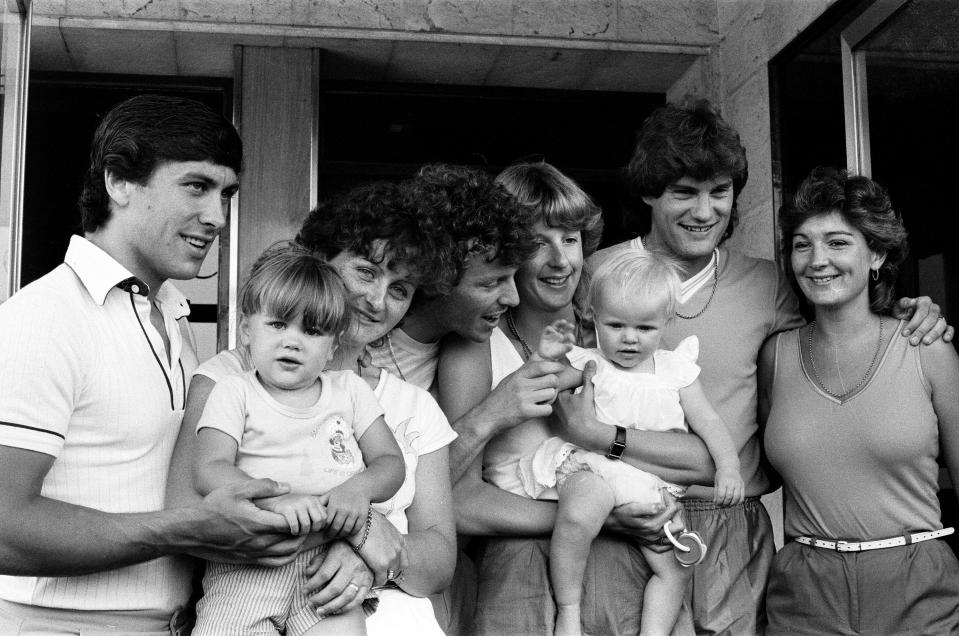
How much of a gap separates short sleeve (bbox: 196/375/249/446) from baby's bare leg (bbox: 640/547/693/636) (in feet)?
3.36

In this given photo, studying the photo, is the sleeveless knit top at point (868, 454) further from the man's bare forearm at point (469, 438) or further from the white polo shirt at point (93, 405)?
the white polo shirt at point (93, 405)

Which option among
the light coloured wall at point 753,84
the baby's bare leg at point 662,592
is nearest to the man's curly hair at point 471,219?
the baby's bare leg at point 662,592

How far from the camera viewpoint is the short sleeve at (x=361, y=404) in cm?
210

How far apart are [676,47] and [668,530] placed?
3.11 metres

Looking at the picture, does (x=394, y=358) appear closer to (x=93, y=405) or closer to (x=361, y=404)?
(x=361, y=404)

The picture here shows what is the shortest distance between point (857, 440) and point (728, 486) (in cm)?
37

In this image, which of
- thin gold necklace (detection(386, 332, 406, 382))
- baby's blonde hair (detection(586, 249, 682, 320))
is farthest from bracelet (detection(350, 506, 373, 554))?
baby's blonde hair (detection(586, 249, 682, 320))

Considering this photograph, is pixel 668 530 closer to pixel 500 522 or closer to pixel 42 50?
pixel 500 522

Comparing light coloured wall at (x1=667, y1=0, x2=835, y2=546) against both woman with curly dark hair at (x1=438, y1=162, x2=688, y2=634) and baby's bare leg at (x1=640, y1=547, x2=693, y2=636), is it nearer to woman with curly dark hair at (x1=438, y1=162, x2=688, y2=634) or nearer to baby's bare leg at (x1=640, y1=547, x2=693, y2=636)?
woman with curly dark hair at (x1=438, y1=162, x2=688, y2=634)

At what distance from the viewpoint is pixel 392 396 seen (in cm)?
Answer: 226

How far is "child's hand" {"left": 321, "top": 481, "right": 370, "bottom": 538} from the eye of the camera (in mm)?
1870

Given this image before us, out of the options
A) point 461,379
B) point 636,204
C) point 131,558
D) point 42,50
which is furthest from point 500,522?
point 42,50

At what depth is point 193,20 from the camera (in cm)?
456

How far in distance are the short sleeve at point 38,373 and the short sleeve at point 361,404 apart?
538 mm
